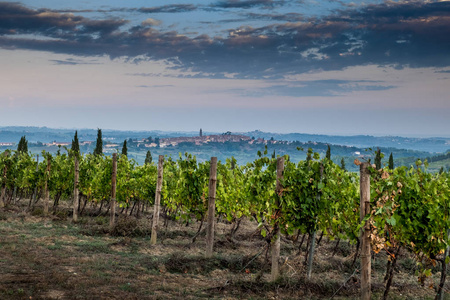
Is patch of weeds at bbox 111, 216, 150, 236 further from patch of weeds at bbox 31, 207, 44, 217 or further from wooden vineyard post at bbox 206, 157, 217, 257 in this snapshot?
patch of weeds at bbox 31, 207, 44, 217

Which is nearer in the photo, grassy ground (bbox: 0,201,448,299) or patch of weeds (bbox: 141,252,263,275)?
grassy ground (bbox: 0,201,448,299)

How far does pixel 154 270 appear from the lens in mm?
10000

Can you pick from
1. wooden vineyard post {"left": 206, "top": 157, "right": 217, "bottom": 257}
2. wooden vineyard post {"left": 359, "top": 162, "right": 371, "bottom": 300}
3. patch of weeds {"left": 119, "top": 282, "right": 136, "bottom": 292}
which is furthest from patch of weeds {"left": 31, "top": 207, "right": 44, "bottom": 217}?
wooden vineyard post {"left": 359, "top": 162, "right": 371, "bottom": 300}

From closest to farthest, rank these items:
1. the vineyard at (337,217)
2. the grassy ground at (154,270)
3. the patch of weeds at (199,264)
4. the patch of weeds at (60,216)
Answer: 1. the vineyard at (337,217)
2. the grassy ground at (154,270)
3. the patch of weeds at (199,264)
4. the patch of weeds at (60,216)

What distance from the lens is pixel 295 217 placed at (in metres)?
9.49

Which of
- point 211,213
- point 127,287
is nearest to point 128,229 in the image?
point 211,213

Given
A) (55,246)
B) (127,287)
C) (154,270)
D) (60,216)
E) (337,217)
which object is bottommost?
(60,216)

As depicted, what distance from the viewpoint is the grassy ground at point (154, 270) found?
8.17 meters

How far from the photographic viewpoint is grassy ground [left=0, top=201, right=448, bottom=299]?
8.17 metres

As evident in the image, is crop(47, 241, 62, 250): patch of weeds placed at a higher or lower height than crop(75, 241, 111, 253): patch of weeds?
higher

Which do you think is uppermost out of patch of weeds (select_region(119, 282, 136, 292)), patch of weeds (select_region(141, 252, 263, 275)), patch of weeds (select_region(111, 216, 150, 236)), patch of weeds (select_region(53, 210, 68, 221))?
patch of weeds (select_region(119, 282, 136, 292))

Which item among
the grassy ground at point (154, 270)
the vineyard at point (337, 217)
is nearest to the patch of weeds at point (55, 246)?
the grassy ground at point (154, 270)

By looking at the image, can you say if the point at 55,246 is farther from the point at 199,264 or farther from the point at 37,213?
the point at 37,213

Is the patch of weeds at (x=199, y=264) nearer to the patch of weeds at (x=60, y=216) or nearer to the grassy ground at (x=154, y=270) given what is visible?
the grassy ground at (x=154, y=270)
